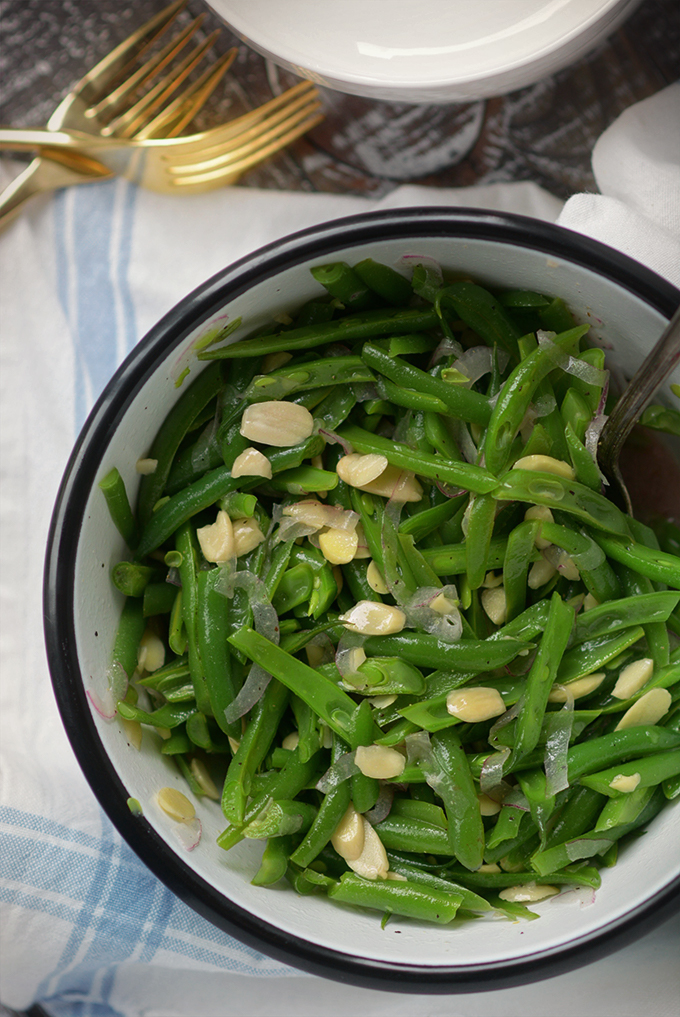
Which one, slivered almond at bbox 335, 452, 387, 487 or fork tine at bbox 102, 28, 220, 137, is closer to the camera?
slivered almond at bbox 335, 452, 387, 487

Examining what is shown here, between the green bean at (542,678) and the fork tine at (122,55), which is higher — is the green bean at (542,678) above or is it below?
below

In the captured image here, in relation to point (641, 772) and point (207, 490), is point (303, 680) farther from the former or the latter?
point (641, 772)

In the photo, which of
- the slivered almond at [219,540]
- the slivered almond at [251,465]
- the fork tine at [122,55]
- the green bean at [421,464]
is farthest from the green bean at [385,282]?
the fork tine at [122,55]

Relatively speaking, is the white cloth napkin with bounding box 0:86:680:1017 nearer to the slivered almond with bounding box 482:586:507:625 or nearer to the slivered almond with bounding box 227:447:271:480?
the slivered almond with bounding box 227:447:271:480

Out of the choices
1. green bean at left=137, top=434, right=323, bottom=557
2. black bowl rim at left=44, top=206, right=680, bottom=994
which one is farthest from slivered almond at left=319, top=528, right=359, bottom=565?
black bowl rim at left=44, top=206, right=680, bottom=994

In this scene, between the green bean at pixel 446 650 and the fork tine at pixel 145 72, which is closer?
the green bean at pixel 446 650

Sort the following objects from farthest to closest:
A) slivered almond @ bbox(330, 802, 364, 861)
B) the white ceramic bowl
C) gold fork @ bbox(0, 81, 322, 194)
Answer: gold fork @ bbox(0, 81, 322, 194) → the white ceramic bowl → slivered almond @ bbox(330, 802, 364, 861)

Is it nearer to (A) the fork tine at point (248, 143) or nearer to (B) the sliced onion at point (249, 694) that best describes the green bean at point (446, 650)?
(B) the sliced onion at point (249, 694)
